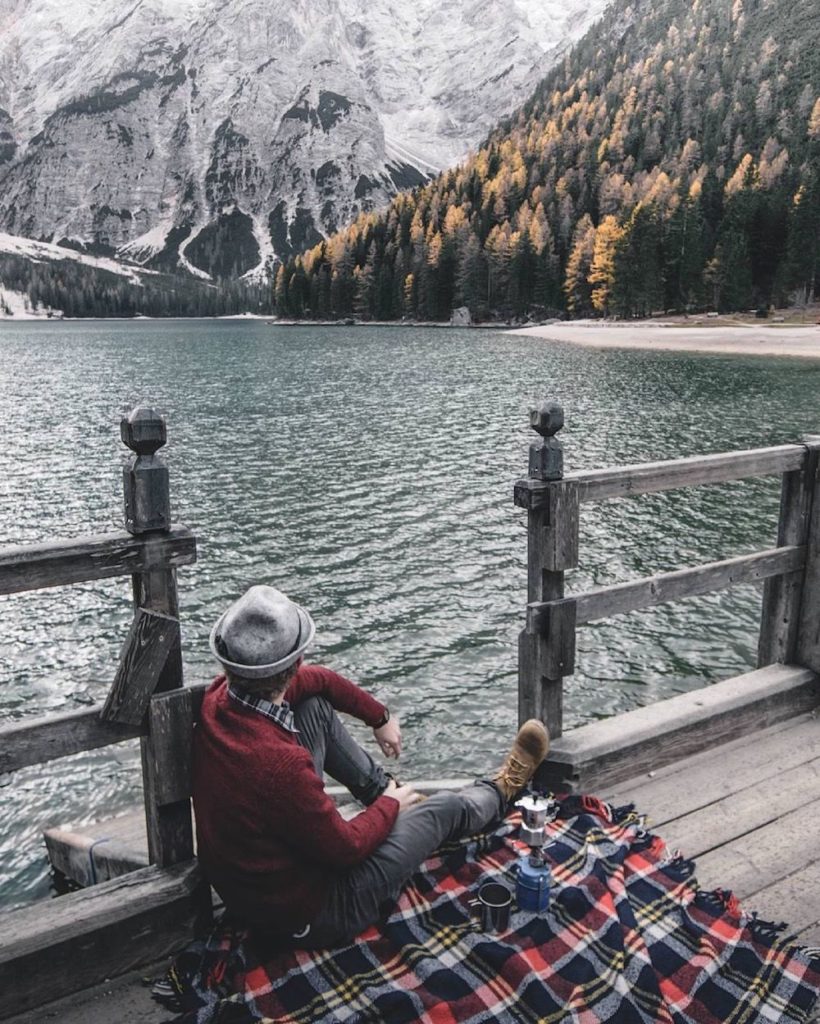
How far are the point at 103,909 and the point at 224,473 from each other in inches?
1059

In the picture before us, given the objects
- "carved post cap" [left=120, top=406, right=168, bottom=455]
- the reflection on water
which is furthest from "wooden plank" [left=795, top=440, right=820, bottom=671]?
"carved post cap" [left=120, top=406, right=168, bottom=455]

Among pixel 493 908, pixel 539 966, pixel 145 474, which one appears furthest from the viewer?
pixel 493 908

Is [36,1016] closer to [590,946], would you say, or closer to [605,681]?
[590,946]

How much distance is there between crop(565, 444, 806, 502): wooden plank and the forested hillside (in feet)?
338

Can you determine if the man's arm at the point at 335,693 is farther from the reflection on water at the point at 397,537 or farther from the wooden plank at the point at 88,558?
the reflection on water at the point at 397,537

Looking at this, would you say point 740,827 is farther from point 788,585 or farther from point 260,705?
point 260,705

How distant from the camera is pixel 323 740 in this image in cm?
495

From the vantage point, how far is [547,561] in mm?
5801

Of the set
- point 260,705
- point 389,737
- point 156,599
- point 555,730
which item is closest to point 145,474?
point 156,599

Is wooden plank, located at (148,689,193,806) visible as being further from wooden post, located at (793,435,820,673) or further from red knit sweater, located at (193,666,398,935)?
wooden post, located at (793,435,820,673)

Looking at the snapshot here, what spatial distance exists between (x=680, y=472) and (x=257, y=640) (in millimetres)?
3742

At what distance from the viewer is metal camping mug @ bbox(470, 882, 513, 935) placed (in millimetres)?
4418

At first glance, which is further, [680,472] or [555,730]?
[680,472]

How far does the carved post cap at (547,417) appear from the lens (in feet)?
17.8
